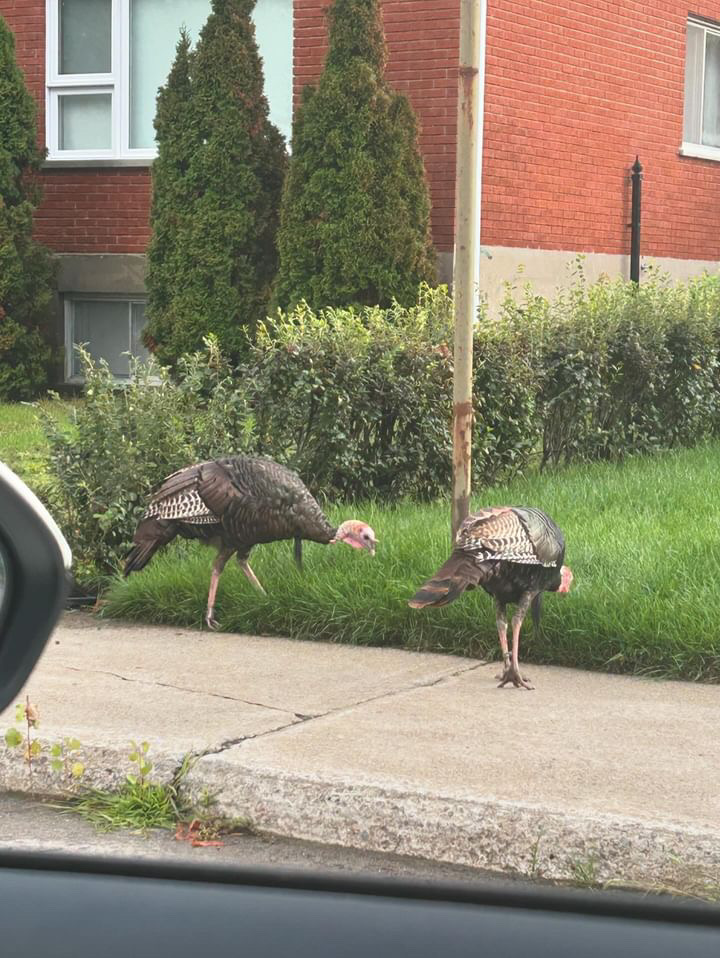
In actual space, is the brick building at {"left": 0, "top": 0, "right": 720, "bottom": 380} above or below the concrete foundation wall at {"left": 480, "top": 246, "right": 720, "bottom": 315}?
above

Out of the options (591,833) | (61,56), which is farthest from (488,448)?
(61,56)

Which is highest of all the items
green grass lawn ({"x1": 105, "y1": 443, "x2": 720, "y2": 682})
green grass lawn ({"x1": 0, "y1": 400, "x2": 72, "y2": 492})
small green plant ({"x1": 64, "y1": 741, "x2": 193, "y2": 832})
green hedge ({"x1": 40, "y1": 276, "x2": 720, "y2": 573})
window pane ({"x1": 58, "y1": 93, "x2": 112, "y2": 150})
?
window pane ({"x1": 58, "y1": 93, "x2": 112, "y2": 150})

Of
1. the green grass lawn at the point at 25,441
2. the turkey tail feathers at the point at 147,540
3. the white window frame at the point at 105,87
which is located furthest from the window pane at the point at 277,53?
the turkey tail feathers at the point at 147,540

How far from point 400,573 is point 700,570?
1.25 meters

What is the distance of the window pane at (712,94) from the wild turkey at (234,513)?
Answer: 12402 mm

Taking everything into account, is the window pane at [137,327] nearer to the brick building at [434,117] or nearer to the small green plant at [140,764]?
the brick building at [434,117]

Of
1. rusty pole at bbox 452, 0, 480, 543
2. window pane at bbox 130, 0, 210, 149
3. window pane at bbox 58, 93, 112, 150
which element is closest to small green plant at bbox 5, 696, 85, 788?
rusty pole at bbox 452, 0, 480, 543

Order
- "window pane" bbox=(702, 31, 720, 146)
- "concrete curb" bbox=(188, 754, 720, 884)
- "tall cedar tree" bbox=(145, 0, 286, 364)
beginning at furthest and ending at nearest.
A: "window pane" bbox=(702, 31, 720, 146)
"tall cedar tree" bbox=(145, 0, 286, 364)
"concrete curb" bbox=(188, 754, 720, 884)

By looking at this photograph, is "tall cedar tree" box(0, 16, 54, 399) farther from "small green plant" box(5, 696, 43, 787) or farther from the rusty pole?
"small green plant" box(5, 696, 43, 787)

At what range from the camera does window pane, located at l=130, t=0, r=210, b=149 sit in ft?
47.5

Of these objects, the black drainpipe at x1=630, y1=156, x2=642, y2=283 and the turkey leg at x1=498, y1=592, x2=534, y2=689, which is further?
the black drainpipe at x1=630, y1=156, x2=642, y2=283

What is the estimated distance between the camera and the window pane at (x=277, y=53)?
553 inches

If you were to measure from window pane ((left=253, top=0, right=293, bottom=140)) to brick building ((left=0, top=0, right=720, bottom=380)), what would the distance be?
0.01 meters

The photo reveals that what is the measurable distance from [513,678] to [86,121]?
10635 millimetres
